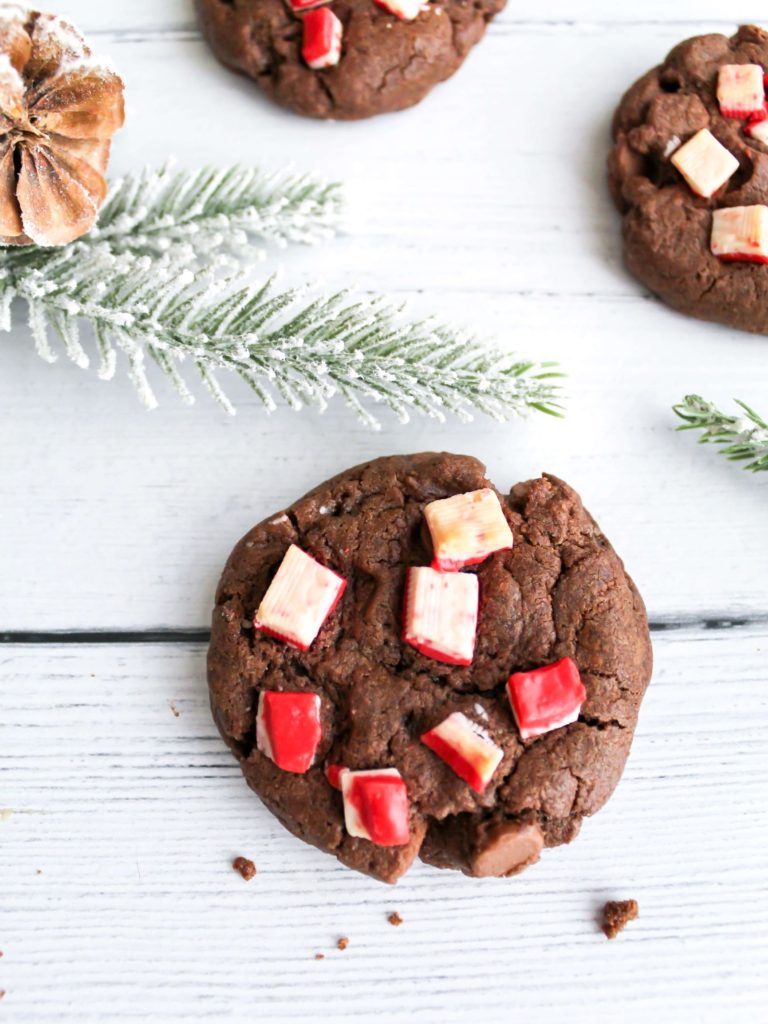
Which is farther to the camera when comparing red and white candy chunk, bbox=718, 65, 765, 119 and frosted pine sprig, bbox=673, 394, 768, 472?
red and white candy chunk, bbox=718, 65, 765, 119

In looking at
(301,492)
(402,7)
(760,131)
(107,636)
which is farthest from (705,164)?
(107,636)

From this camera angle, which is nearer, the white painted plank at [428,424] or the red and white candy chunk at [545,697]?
the red and white candy chunk at [545,697]

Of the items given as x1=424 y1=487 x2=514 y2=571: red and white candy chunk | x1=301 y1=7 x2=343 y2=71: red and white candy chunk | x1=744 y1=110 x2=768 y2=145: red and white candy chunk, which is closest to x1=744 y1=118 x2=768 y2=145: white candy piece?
x1=744 y1=110 x2=768 y2=145: red and white candy chunk

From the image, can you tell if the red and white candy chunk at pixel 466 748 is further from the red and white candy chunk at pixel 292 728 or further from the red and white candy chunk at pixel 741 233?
the red and white candy chunk at pixel 741 233

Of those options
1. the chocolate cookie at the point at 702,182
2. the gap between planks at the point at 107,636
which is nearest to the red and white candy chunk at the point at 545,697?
the gap between planks at the point at 107,636

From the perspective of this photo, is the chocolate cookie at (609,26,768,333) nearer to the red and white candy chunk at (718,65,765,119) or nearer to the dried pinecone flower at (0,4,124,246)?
the red and white candy chunk at (718,65,765,119)

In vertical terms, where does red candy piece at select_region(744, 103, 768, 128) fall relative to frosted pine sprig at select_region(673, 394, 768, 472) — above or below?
above

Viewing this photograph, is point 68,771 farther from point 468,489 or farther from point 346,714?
point 468,489
